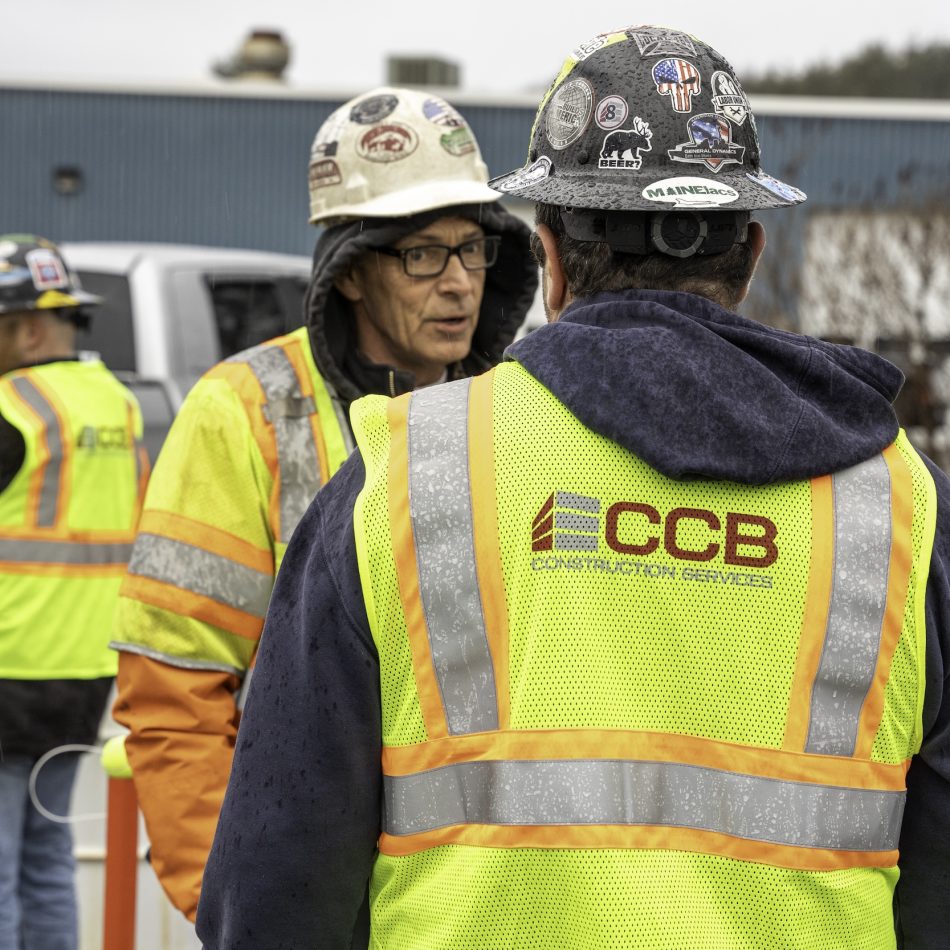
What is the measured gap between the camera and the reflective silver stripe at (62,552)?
449 cm

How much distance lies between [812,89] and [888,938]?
44205 mm

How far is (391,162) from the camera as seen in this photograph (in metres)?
3.21

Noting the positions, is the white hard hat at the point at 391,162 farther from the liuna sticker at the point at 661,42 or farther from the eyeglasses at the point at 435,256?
the liuna sticker at the point at 661,42

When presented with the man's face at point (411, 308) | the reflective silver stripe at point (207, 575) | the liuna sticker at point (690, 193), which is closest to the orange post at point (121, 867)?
the reflective silver stripe at point (207, 575)

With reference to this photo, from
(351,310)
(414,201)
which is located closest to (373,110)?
(414,201)

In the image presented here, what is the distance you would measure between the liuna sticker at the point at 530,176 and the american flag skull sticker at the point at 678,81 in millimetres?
186

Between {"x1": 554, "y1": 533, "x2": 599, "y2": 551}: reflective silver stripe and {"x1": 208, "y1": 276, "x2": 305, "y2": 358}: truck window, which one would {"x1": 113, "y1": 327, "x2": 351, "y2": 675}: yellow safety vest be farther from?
{"x1": 208, "y1": 276, "x2": 305, "y2": 358}: truck window

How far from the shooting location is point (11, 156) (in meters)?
19.8

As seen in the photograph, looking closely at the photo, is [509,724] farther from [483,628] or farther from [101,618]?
[101,618]

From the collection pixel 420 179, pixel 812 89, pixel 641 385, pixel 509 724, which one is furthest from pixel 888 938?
pixel 812 89

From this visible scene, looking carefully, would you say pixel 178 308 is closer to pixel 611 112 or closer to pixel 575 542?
pixel 611 112

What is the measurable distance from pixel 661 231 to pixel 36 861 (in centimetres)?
342

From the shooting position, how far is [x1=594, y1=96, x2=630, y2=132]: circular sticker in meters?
1.93

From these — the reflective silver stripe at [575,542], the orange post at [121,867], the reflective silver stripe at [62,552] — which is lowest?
the orange post at [121,867]
